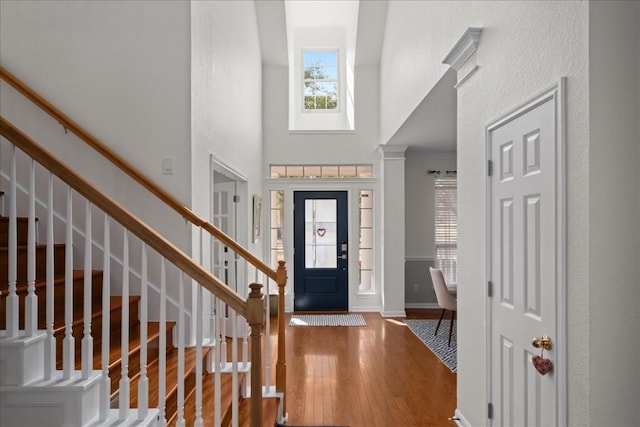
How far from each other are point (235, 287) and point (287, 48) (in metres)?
3.88

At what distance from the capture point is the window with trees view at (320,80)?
750 cm

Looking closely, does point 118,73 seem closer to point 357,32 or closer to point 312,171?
point 312,171

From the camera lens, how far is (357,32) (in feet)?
21.5

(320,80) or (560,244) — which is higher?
(320,80)

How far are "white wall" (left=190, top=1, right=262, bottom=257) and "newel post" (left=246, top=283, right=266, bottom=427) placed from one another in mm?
1633

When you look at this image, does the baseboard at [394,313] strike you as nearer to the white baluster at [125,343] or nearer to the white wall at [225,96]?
the white wall at [225,96]

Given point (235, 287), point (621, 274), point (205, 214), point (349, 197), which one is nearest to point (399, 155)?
point (349, 197)

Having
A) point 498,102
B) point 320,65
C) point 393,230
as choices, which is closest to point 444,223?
point 393,230

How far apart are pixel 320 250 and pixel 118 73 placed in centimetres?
443

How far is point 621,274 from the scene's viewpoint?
155cm

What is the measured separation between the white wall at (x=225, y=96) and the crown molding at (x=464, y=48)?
1.86m

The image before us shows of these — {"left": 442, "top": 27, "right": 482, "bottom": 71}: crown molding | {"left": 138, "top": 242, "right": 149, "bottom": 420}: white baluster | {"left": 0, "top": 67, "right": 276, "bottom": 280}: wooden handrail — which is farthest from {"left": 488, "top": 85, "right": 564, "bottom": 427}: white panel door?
{"left": 138, "top": 242, "right": 149, "bottom": 420}: white baluster

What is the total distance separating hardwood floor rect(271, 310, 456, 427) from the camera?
3170 millimetres

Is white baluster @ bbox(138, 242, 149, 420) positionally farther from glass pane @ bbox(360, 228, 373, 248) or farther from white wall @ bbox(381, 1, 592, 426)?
glass pane @ bbox(360, 228, 373, 248)
